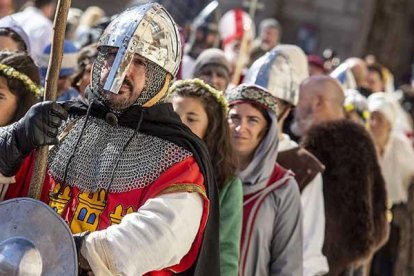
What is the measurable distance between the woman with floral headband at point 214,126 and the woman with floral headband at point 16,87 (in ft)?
2.34

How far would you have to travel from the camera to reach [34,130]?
4086 millimetres

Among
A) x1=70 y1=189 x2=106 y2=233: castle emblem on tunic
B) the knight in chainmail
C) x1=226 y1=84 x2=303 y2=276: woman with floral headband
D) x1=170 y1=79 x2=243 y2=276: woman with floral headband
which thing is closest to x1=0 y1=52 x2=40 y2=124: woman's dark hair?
the knight in chainmail

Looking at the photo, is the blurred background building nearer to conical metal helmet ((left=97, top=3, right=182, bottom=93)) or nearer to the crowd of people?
the crowd of people

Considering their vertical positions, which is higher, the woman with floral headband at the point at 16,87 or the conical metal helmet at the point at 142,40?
the conical metal helmet at the point at 142,40

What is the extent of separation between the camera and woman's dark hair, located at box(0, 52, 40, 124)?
4996 mm

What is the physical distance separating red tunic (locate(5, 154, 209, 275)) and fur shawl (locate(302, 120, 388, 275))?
2421mm

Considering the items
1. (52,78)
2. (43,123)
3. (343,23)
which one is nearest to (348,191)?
(52,78)

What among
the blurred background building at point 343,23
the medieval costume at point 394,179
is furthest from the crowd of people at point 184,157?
the blurred background building at point 343,23

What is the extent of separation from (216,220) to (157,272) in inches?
12.8

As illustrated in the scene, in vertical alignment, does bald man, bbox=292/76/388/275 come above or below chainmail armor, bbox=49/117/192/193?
below

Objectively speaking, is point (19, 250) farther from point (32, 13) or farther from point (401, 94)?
point (401, 94)

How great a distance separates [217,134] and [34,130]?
5.09 feet

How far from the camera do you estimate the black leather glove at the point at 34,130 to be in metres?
4.09

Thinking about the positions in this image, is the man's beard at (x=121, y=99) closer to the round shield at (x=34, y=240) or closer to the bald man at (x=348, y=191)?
the round shield at (x=34, y=240)
